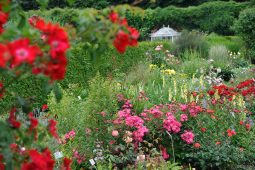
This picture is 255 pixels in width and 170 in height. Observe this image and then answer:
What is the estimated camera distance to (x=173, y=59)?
474 inches

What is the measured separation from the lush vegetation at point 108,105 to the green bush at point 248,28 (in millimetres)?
3422

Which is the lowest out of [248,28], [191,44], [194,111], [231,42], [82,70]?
[231,42]

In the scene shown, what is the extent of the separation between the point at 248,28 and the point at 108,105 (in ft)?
43.1

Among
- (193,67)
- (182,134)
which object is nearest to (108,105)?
(182,134)

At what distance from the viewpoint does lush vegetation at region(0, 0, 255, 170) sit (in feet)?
5.54

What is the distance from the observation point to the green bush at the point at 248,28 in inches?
673

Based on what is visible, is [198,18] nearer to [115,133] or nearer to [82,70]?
[82,70]

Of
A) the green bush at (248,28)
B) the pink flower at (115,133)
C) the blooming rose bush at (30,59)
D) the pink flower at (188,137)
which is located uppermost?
the blooming rose bush at (30,59)

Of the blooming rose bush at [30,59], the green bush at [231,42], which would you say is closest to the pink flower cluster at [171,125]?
the blooming rose bush at [30,59]

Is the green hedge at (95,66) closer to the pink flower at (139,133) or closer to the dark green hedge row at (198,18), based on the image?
the pink flower at (139,133)

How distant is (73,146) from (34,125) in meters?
2.99

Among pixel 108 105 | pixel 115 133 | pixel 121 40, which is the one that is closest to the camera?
pixel 121 40

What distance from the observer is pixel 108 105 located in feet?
16.8

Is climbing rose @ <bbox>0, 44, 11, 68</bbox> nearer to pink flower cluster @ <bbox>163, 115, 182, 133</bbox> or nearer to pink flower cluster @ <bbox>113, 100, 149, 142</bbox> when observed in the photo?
pink flower cluster @ <bbox>113, 100, 149, 142</bbox>
